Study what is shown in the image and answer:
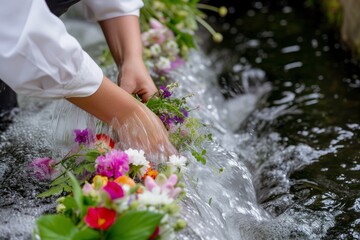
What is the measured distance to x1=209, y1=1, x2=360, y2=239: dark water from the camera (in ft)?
7.02

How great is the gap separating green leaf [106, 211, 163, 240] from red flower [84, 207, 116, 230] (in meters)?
0.02

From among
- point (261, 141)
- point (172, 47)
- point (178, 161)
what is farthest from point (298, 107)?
point (178, 161)

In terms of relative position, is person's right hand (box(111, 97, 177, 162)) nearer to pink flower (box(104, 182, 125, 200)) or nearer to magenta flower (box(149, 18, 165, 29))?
pink flower (box(104, 182, 125, 200))

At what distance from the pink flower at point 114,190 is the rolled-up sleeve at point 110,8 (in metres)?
0.84

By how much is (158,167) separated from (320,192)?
69cm

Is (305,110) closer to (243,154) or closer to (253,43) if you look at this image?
(243,154)

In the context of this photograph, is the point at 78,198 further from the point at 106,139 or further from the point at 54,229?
the point at 106,139

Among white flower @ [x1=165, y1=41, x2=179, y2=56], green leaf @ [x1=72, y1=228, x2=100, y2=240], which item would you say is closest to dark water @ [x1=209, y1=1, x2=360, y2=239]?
white flower @ [x1=165, y1=41, x2=179, y2=56]

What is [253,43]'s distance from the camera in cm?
393

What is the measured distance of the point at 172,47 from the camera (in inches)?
120

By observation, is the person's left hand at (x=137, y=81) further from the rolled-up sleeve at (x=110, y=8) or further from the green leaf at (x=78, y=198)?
the green leaf at (x=78, y=198)

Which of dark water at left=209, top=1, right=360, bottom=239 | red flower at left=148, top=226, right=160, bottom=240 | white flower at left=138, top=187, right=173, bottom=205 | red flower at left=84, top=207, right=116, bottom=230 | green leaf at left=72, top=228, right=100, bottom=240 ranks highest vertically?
white flower at left=138, top=187, right=173, bottom=205

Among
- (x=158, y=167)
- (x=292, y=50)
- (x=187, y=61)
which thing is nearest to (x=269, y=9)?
(x=292, y=50)

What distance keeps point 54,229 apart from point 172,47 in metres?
1.85
